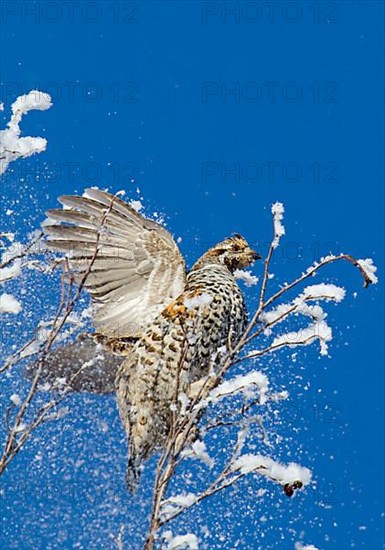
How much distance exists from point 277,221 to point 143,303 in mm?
2817

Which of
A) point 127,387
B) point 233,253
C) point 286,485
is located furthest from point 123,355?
point 286,485

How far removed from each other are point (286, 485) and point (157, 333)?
2683 mm

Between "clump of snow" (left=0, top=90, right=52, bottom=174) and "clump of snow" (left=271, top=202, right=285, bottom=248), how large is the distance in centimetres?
91

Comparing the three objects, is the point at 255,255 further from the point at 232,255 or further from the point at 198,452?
the point at 198,452

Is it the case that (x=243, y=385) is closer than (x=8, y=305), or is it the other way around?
(x=8, y=305)

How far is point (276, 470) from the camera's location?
3.09 metres

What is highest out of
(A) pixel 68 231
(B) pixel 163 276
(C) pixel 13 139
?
(A) pixel 68 231

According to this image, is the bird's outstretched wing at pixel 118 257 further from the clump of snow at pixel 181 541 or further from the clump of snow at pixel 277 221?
the clump of snow at pixel 181 541

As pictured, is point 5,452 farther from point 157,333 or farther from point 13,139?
point 157,333

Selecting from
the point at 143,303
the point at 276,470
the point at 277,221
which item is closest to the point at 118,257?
the point at 143,303

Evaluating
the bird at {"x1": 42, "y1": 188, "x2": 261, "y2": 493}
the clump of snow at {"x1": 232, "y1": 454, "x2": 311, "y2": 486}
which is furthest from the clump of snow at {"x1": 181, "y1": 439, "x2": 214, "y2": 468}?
the bird at {"x1": 42, "y1": 188, "x2": 261, "y2": 493}

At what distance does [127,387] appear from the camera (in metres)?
5.72

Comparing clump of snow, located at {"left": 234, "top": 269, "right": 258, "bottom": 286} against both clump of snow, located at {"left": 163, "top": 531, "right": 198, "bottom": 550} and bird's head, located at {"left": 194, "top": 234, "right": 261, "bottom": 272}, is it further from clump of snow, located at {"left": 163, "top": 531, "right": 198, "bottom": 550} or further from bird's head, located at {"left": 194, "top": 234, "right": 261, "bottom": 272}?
clump of snow, located at {"left": 163, "top": 531, "right": 198, "bottom": 550}

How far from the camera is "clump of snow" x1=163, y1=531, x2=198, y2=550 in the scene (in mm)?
2791
